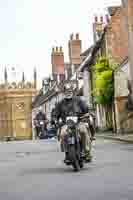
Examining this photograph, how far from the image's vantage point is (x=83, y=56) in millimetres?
73000

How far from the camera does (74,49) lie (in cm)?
7394

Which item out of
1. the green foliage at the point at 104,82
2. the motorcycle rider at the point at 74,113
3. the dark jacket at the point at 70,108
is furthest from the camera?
the green foliage at the point at 104,82

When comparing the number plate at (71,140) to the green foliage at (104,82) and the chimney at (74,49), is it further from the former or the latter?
the chimney at (74,49)

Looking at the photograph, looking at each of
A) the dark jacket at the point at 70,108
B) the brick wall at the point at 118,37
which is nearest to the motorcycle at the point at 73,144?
the dark jacket at the point at 70,108

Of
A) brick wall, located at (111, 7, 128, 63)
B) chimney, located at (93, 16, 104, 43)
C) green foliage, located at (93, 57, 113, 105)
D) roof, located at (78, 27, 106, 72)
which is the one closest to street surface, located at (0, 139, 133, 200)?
green foliage, located at (93, 57, 113, 105)

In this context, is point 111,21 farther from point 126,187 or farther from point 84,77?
point 126,187

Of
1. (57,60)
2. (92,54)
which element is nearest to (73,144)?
(92,54)

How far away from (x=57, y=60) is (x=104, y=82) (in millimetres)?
33435

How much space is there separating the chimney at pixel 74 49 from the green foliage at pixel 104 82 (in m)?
20.6

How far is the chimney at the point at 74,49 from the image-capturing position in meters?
71.9

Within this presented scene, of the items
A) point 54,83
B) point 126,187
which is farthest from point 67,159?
point 54,83

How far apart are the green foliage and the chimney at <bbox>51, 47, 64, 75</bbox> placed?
2840 cm

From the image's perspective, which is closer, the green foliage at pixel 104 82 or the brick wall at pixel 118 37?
the green foliage at pixel 104 82

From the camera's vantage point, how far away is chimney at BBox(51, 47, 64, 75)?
3132 inches
